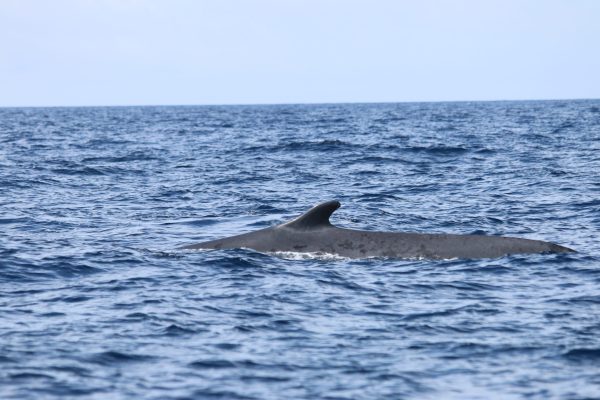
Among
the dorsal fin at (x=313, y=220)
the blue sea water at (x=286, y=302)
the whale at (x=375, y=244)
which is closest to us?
the blue sea water at (x=286, y=302)

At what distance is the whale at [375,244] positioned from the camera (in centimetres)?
1614

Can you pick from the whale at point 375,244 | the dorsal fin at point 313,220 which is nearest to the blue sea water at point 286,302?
the whale at point 375,244

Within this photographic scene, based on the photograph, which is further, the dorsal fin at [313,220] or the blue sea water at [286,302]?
the dorsal fin at [313,220]

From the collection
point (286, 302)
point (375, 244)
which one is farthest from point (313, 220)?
point (286, 302)

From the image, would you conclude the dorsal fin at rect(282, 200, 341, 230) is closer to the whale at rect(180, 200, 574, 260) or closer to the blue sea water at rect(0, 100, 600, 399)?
the whale at rect(180, 200, 574, 260)

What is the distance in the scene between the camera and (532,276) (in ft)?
49.0

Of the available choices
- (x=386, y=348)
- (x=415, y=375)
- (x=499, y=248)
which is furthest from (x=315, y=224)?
(x=415, y=375)

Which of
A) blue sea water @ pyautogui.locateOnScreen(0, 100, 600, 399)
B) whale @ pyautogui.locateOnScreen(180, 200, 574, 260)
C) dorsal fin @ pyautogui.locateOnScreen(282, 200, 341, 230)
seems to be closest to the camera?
blue sea water @ pyautogui.locateOnScreen(0, 100, 600, 399)

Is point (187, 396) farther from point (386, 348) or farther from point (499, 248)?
point (499, 248)

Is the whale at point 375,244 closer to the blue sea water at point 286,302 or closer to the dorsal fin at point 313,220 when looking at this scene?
the dorsal fin at point 313,220

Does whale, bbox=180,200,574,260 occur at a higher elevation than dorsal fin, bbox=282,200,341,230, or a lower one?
lower

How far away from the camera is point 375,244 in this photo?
1634cm

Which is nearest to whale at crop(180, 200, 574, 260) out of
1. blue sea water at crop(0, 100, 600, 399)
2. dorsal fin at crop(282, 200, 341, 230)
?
dorsal fin at crop(282, 200, 341, 230)

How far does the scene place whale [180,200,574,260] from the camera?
1614 cm
